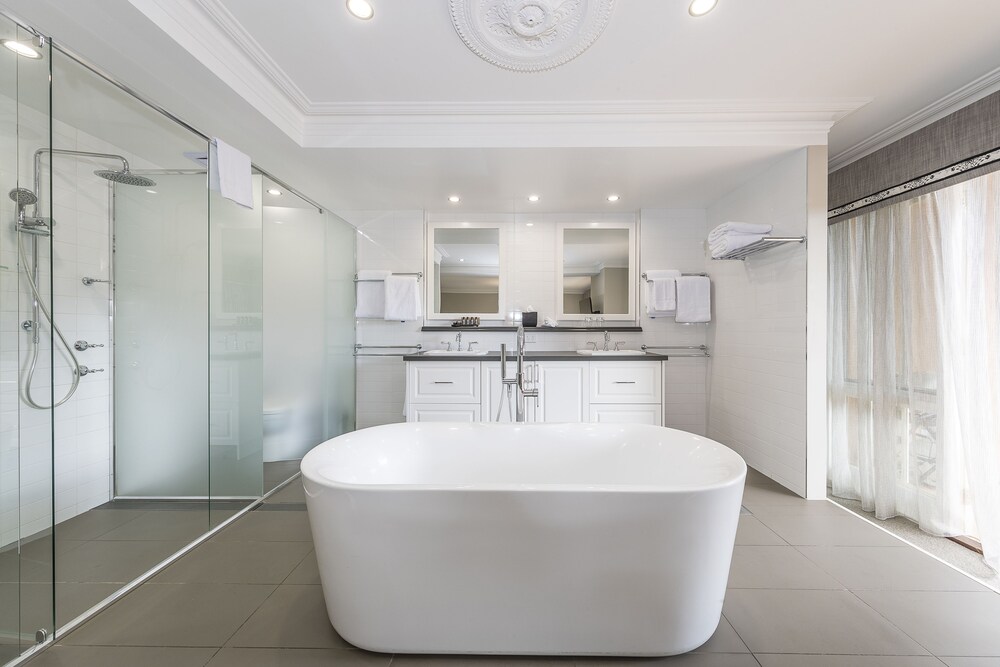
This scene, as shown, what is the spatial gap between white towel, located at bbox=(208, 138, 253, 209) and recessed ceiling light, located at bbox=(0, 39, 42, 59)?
713mm

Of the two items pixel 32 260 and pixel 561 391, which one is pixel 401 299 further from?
pixel 32 260

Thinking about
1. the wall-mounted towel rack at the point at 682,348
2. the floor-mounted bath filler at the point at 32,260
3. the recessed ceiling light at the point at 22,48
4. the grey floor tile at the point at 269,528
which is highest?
the recessed ceiling light at the point at 22,48

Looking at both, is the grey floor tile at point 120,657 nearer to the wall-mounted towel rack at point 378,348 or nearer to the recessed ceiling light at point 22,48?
the recessed ceiling light at point 22,48

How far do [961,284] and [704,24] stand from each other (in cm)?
184

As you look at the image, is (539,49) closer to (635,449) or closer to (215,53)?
(215,53)

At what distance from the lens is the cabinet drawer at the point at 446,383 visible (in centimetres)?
328

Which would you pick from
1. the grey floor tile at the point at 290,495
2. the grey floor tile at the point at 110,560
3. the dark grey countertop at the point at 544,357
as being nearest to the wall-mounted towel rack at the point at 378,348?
the dark grey countertop at the point at 544,357

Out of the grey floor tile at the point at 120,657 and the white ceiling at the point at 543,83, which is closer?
the grey floor tile at the point at 120,657

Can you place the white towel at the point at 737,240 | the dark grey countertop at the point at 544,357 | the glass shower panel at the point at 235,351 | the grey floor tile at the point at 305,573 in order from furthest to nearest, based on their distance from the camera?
the dark grey countertop at the point at 544,357 → the white towel at the point at 737,240 → the glass shower panel at the point at 235,351 → the grey floor tile at the point at 305,573

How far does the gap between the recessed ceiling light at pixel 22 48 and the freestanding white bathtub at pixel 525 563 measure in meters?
1.52

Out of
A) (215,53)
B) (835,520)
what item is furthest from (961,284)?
(215,53)

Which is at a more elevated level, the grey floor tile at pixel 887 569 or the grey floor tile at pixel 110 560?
the grey floor tile at pixel 110 560

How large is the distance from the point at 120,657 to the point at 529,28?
2.61m

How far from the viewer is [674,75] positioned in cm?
225
